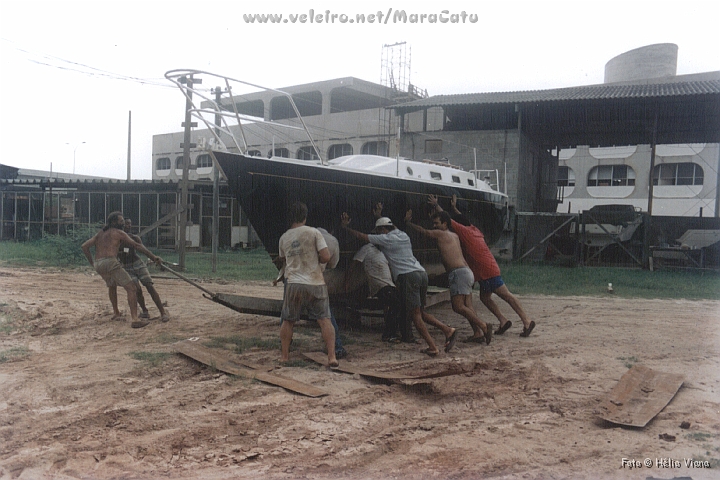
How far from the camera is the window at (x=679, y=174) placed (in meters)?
27.1

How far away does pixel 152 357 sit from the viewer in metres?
5.39

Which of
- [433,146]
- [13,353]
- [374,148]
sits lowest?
[13,353]

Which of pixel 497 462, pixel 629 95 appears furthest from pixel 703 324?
pixel 629 95

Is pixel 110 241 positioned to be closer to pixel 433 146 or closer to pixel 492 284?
pixel 492 284

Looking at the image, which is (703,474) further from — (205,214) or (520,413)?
(205,214)

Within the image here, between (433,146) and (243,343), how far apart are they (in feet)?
47.7

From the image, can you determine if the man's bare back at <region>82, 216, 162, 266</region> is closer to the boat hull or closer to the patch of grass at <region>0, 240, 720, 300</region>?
the boat hull

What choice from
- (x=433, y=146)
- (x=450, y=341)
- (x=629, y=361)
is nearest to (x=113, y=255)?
(x=450, y=341)

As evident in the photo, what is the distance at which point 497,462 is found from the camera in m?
3.25

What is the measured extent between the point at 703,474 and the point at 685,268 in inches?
535

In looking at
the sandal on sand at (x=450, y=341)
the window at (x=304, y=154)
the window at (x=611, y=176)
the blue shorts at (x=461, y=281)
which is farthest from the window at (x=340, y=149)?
the sandal on sand at (x=450, y=341)

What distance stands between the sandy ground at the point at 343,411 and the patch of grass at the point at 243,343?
0.13 metres

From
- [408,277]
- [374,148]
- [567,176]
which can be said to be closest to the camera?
[408,277]

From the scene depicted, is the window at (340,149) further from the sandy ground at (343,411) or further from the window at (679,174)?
the sandy ground at (343,411)
